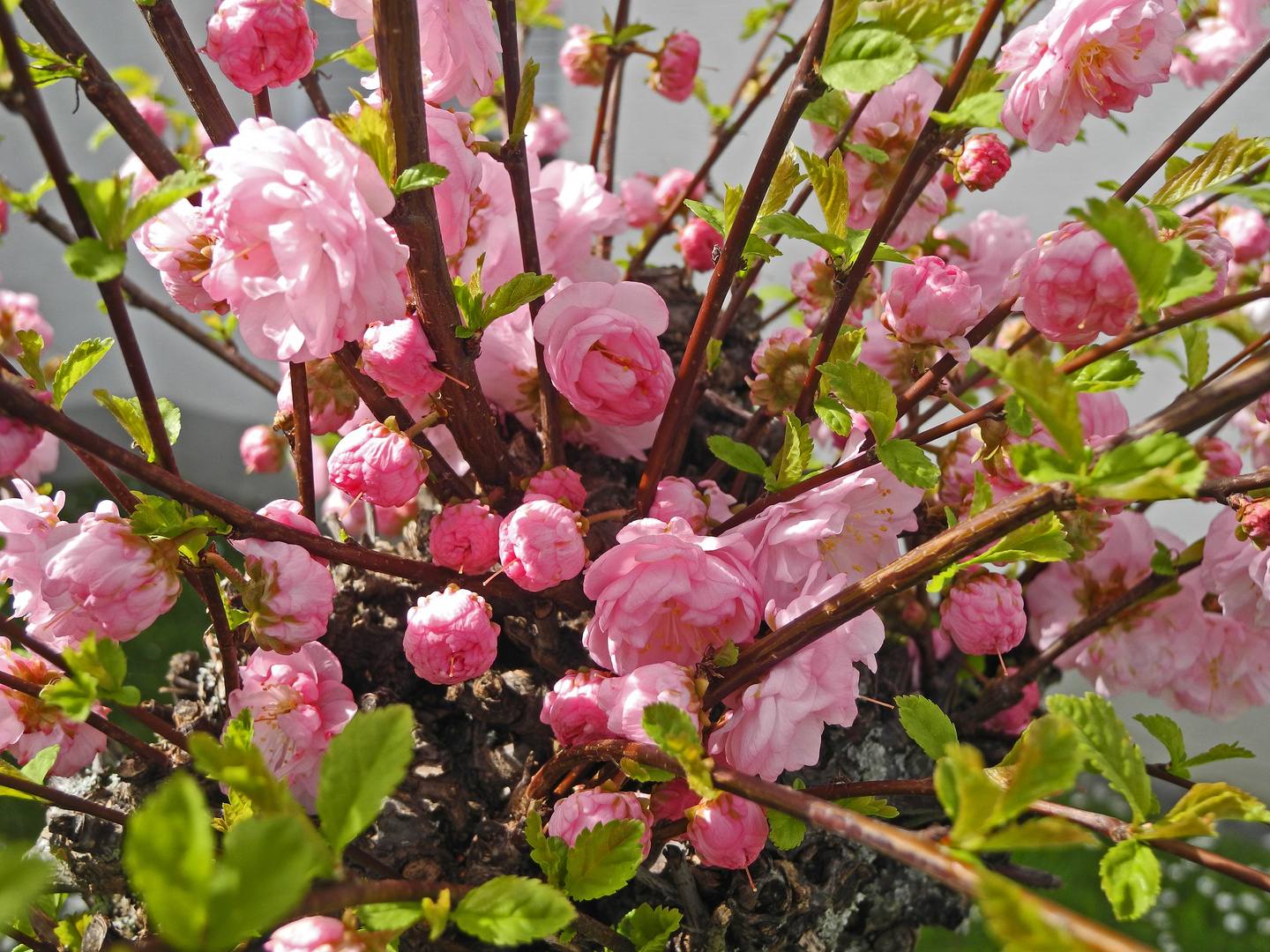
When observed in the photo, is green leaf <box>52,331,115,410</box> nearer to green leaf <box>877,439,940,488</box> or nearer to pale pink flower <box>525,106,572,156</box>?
green leaf <box>877,439,940,488</box>

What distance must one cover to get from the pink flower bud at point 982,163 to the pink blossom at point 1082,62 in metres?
0.02

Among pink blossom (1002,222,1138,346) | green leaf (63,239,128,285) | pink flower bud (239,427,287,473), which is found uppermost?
green leaf (63,239,128,285)

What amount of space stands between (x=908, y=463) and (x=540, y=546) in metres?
0.13

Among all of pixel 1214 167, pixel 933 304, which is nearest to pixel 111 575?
pixel 933 304

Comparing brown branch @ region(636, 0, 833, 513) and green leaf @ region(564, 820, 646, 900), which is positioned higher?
brown branch @ region(636, 0, 833, 513)

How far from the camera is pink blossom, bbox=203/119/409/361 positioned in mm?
247

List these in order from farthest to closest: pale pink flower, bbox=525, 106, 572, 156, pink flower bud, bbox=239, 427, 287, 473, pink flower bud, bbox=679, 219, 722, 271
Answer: pale pink flower, bbox=525, 106, 572, 156
pink flower bud, bbox=239, 427, 287, 473
pink flower bud, bbox=679, 219, 722, 271

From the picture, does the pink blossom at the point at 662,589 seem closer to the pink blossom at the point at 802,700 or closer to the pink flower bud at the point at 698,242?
the pink blossom at the point at 802,700

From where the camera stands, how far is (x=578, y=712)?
1.10 feet

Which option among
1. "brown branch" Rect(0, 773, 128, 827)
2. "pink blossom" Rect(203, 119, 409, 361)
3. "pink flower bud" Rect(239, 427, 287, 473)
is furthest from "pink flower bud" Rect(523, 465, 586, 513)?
"pink flower bud" Rect(239, 427, 287, 473)

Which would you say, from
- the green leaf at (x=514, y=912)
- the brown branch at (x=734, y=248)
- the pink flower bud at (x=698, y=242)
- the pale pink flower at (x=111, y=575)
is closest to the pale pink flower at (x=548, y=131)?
the pink flower bud at (x=698, y=242)

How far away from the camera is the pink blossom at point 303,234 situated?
0.25 m

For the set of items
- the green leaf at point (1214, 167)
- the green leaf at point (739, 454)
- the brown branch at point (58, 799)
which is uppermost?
the green leaf at point (1214, 167)

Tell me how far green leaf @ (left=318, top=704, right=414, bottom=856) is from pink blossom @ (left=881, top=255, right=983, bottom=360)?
24 cm
